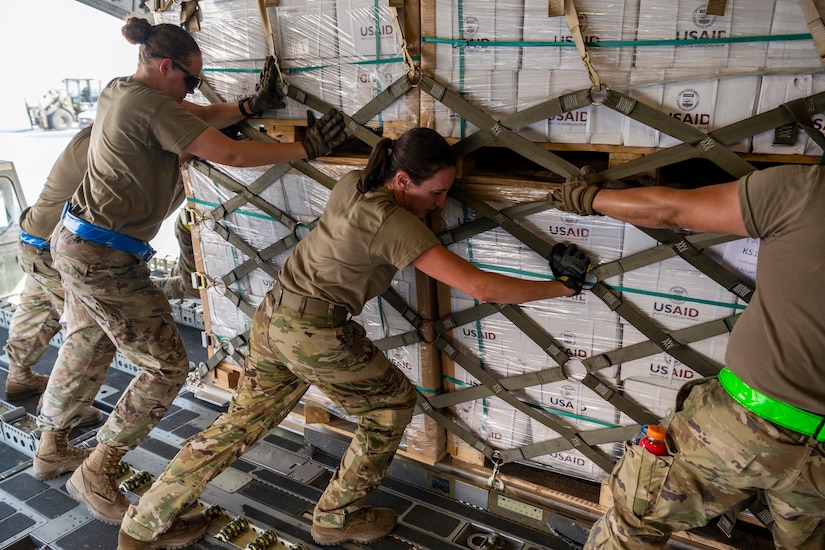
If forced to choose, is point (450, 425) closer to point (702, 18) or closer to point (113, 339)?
point (113, 339)

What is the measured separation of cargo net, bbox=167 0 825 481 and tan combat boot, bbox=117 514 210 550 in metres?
1.38

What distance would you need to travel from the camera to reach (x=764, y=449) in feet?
8.12

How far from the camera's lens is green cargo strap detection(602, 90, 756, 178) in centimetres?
270

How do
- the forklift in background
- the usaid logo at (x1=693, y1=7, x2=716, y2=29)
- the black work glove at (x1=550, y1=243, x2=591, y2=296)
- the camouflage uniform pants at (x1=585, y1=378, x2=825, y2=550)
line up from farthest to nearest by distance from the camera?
the forklift in background < the black work glove at (x1=550, y1=243, x2=591, y2=296) < the usaid logo at (x1=693, y1=7, x2=716, y2=29) < the camouflage uniform pants at (x1=585, y1=378, x2=825, y2=550)

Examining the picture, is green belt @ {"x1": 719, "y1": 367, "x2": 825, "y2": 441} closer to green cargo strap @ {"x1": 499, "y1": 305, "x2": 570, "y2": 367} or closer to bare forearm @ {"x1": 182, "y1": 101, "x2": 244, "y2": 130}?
green cargo strap @ {"x1": 499, "y1": 305, "x2": 570, "y2": 367}

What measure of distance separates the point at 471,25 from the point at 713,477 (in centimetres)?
226

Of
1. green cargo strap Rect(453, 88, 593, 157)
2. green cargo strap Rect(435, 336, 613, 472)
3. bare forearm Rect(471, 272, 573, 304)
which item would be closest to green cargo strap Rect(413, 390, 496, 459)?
green cargo strap Rect(435, 336, 613, 472)

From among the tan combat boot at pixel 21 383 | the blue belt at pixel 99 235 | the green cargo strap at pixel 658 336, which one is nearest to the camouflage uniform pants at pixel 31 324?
the tan combat boot at pixel 21 383

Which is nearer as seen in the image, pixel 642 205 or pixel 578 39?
pixel 642 205

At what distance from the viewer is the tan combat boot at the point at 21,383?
5.68 m

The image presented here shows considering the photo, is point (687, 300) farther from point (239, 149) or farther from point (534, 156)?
point (239, 149)

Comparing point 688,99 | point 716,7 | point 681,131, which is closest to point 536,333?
point 681,131

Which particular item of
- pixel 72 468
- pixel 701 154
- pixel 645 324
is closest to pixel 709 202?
pixel 701 154

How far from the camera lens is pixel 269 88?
149 inches
